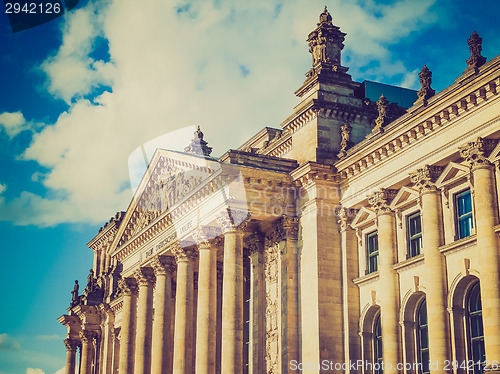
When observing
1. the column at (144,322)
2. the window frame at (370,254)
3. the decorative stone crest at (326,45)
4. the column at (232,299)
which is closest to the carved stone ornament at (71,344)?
the column at (144,322)

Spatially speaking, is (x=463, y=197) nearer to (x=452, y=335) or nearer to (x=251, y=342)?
(x=452, y=335)

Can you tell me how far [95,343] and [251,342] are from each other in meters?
30.1

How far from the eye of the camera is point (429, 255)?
26125 millimetres

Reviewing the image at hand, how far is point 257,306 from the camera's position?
34.7m

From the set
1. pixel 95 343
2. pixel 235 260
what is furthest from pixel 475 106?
pixel 95 343

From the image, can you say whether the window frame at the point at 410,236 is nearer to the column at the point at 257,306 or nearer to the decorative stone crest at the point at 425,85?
the decorative stone crest at the point at 425,85

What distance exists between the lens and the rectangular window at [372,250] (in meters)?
30.6

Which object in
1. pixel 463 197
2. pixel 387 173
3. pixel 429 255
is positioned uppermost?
pixel 387 173

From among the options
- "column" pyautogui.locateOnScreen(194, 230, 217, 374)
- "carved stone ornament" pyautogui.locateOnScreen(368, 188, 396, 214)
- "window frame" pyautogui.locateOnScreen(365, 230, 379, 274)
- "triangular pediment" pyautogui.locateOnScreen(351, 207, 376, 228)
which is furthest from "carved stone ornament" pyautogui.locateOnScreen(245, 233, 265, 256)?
"carved stone ornament" pyautogui.locateOnScreen(368, 188, 396, 214)

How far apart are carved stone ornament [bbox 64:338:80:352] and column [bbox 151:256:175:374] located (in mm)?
25776

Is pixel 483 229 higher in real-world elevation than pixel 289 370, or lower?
higher

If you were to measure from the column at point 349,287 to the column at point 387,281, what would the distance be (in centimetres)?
153

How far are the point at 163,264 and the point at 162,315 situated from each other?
8.73ft

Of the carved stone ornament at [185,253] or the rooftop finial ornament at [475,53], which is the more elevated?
the rooftop finial ornament at [475,53]
